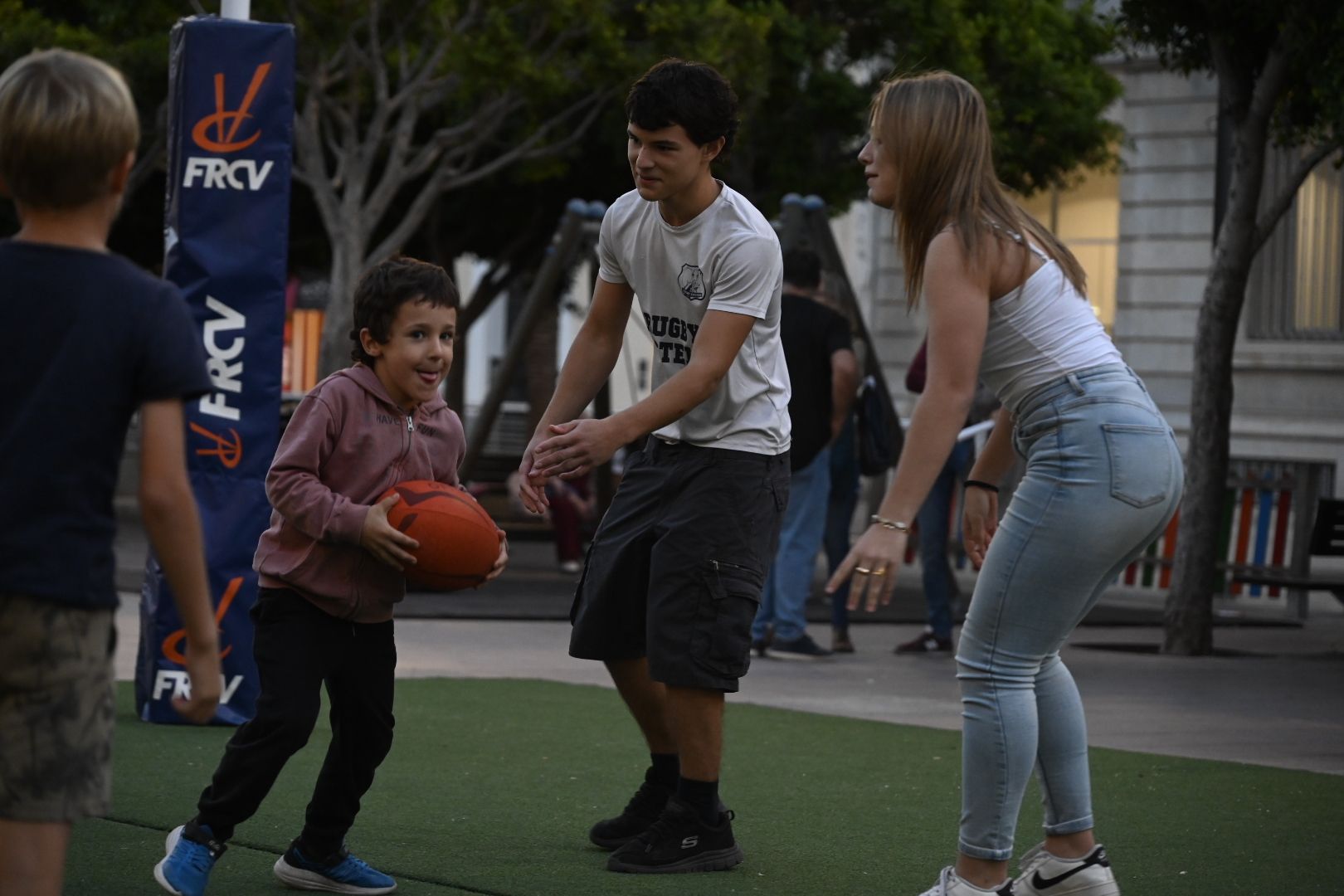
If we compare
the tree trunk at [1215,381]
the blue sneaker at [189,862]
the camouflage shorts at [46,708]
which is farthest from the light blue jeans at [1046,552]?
the tree trunk at [1215,381]

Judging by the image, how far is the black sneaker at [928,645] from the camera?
11.8 meters

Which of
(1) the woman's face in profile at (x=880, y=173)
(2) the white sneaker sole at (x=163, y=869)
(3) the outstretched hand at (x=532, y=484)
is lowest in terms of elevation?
(2) the white sneaker sole at (x=163, y=869)

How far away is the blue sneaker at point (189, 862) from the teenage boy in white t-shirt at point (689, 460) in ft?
3.58

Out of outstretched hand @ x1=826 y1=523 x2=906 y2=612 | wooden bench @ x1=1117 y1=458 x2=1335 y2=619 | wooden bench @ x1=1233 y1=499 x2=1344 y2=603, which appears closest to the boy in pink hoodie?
outstretched hand @ x1=826 y1=523 x2=906 y2=612

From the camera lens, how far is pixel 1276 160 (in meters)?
21.5

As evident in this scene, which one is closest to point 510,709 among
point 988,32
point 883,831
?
point 883,831

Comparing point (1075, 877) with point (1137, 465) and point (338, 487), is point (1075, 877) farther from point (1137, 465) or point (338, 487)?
point (338, 487)

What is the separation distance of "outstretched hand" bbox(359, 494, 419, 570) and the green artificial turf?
870 millimetres

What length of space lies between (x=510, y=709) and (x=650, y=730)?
3250mm

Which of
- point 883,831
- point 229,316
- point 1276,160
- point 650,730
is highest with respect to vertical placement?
point 1276,160

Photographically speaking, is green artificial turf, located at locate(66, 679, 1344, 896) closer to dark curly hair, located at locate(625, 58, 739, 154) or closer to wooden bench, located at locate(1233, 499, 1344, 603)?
dark curly hair, located at locate(625, 58, 739, 154)

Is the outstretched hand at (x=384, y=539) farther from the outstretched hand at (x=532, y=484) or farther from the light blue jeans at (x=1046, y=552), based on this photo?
the light blue jeans at (x=1046, y=552)

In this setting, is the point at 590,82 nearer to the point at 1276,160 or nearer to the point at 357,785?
the point at 1276,160

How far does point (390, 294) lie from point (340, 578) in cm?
68
